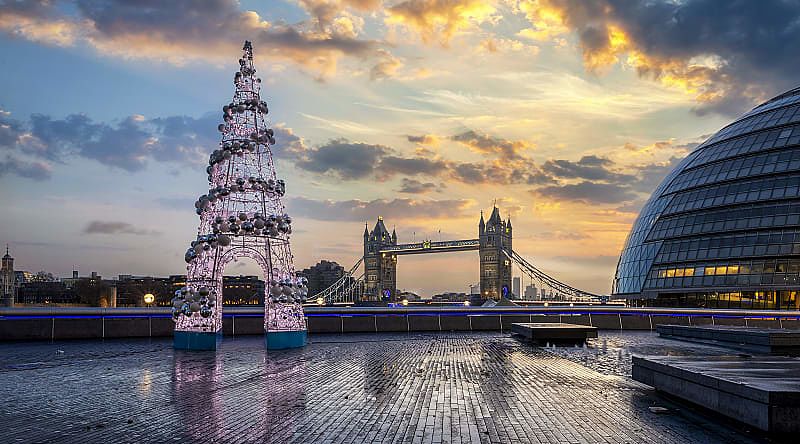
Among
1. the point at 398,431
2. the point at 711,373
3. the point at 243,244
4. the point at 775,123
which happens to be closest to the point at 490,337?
the point at 243,244

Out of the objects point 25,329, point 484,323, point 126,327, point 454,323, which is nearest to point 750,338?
point 484,323

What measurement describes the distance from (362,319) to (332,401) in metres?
26.0

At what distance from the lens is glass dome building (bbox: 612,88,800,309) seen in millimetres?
51656

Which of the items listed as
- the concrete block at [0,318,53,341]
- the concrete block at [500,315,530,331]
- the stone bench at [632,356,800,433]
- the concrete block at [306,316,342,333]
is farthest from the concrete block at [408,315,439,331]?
the stone bench at [632,356,800,433]

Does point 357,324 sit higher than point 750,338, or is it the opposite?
point 750,338

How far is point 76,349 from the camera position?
93.1 feet

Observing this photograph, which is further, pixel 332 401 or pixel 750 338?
pixel 750 338

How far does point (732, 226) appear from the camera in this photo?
53.7 m

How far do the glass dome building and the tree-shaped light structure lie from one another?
38823 millimetres

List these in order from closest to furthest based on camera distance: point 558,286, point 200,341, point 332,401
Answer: point 332,401 < point 200,341 < point 558,286

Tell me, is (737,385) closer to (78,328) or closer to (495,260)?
(78,328)

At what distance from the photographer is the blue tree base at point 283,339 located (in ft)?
92.6

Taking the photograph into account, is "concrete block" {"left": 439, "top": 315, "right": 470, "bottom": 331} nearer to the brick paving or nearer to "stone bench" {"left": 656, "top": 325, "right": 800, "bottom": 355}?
"stone bench" {"left": 656, "top": 325, "right": 800, "bottom": 355}

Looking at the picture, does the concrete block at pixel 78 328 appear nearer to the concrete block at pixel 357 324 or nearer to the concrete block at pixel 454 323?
the concrete block at pixel 357 324
